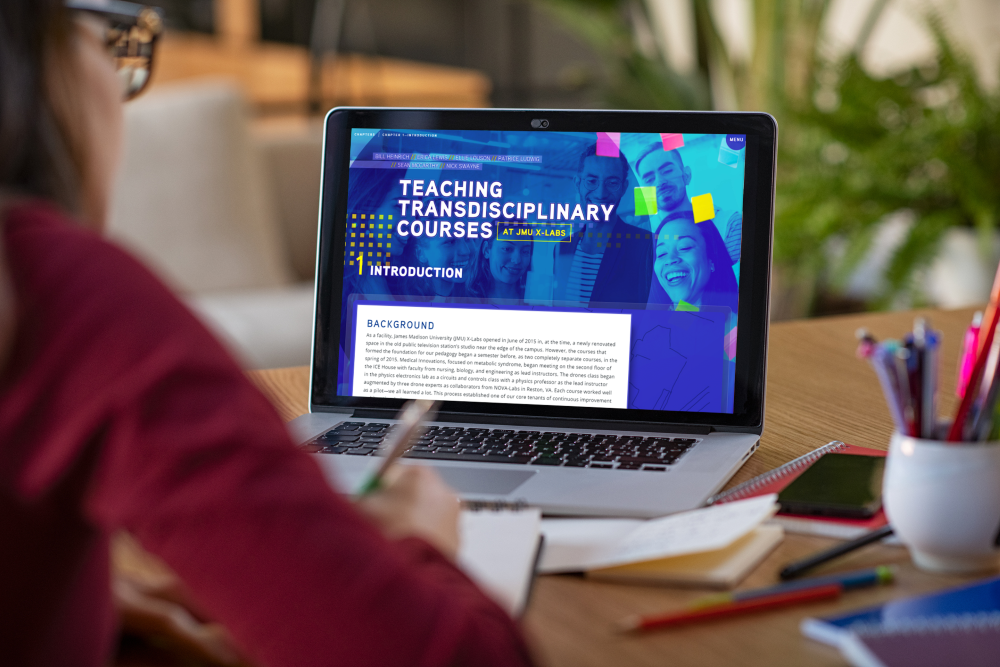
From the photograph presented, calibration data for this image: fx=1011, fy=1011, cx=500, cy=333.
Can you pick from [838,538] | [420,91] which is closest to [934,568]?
[838,538]

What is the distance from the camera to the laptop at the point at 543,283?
0.87 metres

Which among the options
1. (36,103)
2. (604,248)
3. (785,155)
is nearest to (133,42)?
(36,103)

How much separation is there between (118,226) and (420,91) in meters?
3.21

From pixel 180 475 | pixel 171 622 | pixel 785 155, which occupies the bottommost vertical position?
pixel 171 622

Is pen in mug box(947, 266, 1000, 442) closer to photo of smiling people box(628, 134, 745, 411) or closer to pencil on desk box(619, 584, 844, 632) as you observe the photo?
pencil on desk box(619, 584, 844, 632)

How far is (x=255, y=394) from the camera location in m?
0.41

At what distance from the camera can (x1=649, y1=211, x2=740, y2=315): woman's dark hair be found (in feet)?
2.87

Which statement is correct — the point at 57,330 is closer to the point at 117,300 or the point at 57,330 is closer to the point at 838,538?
the point at 117,300

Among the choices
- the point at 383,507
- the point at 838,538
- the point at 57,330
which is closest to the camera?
the point at 57,330

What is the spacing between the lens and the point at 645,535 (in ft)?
2.15

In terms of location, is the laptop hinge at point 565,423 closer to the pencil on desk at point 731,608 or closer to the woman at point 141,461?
the pencil on desk at point 731,608

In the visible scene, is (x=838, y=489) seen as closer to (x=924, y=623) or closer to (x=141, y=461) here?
(x=924, y=623)

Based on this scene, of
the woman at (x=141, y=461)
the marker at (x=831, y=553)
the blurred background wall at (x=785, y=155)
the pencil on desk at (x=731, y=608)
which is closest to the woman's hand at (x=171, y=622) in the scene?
the woman at (x=141, y=461)

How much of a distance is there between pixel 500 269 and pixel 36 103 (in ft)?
1.71
